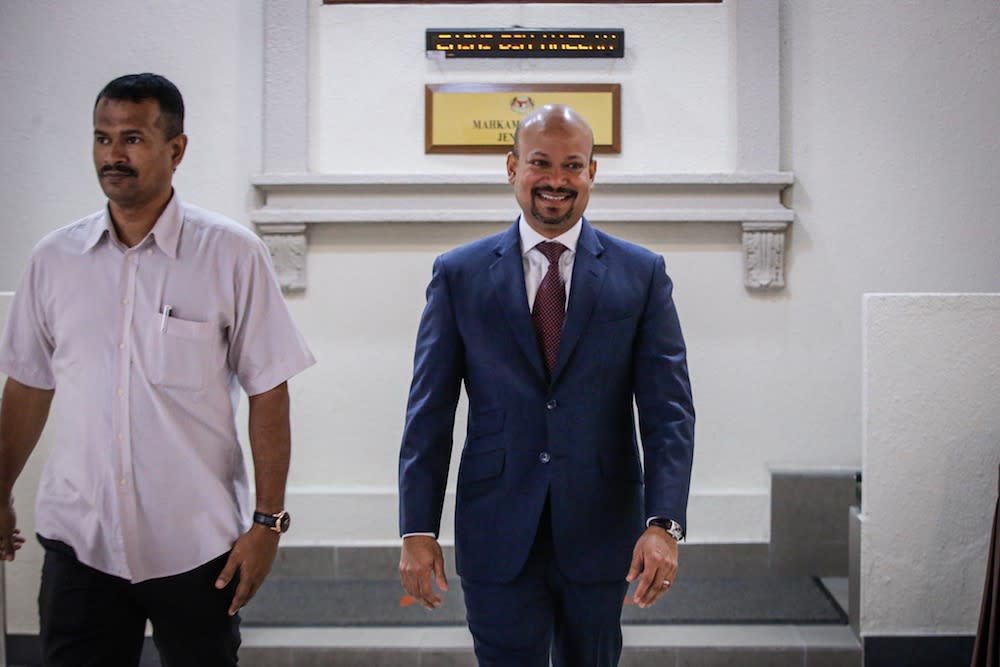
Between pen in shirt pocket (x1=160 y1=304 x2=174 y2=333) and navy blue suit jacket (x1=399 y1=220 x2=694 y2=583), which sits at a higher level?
pen in shirt pocket (x1=160 y1=304 x2=174 y2=333)

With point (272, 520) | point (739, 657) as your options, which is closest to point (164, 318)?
point (272, 520)

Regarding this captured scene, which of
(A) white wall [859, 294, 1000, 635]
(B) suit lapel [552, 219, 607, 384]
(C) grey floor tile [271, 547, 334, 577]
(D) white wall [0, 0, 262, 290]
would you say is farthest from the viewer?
(D) white wall [0, 0, 262, 290]

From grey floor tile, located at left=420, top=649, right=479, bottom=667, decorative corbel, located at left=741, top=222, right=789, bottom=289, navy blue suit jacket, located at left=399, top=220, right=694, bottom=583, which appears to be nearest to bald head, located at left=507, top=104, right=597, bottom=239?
navy blue suit jacket, located at left=399, top=220, right=694, bottom=583

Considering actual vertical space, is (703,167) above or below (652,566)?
above

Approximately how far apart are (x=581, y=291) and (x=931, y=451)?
1687mm

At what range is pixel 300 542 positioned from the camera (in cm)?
392

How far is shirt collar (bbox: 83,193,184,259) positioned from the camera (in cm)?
180

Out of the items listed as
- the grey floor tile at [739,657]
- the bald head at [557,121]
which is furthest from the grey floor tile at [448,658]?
the bald head at [557,121]

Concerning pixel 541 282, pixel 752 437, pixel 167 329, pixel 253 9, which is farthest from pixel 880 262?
pixel 167 329

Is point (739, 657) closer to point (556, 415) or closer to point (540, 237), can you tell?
point (556, 415)

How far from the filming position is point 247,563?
181cm

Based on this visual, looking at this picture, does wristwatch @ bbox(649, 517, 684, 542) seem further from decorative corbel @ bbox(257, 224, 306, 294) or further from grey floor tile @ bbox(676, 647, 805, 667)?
decorative corbel @ bbox(257, 224, 306, 294)

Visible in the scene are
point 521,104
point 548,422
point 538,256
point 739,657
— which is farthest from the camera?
point 521,104

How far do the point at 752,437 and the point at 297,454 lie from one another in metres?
1.95
